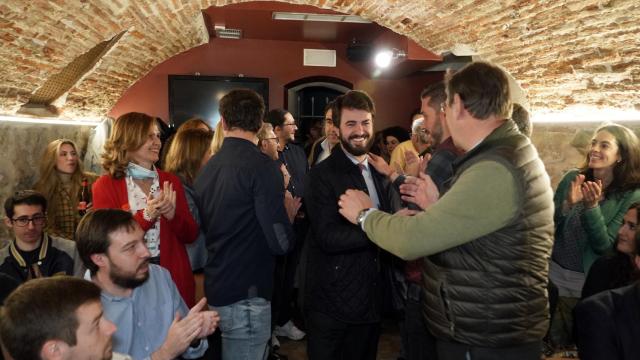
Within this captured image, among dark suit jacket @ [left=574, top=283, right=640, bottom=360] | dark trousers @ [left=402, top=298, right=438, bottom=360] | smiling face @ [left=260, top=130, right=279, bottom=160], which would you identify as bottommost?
dark trousers @ [left=402, top=298, right=438, bottom=360]

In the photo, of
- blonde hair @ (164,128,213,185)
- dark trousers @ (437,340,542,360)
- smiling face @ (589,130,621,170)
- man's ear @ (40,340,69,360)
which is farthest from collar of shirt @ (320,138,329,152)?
man's ear @ (40,340,69,360)

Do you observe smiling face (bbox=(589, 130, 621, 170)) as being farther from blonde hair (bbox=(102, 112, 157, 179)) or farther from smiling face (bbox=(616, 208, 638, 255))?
blonde hair (bbox=(102, 112, 157, 179))

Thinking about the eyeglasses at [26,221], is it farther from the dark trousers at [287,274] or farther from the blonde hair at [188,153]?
the dark trousers at [287,274]

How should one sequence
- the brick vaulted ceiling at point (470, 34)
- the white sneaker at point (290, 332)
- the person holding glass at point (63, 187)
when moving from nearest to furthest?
the brick vaulted ceiling at point (470, 34), the person holding glass at point (63, 187), the white sneaker at point (290, 332)

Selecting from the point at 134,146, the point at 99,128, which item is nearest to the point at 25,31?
the point at 134,146

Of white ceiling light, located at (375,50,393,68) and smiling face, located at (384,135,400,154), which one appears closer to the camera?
smiling face, located at (384,135,400,154)

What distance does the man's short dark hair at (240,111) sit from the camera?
255 centimetres

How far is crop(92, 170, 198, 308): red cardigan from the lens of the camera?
2.56m


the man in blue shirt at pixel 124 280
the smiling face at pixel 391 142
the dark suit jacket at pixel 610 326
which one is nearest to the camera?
the dark suit jacket at pixel 610 326

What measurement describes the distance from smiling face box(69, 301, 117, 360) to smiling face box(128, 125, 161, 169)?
1.25 meters

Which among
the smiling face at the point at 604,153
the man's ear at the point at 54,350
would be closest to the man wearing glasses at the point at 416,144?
the smiling face at the point at 604,153

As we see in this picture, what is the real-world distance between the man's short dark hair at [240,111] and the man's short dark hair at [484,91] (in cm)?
111

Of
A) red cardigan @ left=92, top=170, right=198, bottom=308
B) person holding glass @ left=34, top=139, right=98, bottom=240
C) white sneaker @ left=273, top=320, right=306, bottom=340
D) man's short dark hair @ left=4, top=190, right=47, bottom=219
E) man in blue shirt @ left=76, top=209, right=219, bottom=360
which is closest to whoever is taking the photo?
man in blue shirt @ left=76, top=209, right=219, bottom=360

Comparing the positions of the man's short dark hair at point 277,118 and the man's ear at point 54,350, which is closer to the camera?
the man's ear at point 54,350
